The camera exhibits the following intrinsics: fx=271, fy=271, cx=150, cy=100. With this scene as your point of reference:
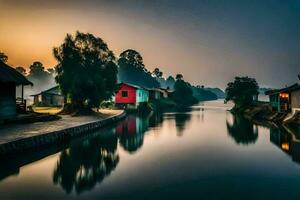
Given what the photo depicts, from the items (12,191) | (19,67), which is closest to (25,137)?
(12,191)

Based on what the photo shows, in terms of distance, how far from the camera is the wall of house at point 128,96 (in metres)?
69.9

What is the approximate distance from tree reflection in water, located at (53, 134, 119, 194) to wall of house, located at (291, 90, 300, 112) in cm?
2885

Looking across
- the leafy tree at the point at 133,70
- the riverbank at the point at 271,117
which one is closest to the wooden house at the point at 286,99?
the riverbank at the point at 271,117

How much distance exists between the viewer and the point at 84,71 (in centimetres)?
4362

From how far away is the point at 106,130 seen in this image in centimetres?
3528

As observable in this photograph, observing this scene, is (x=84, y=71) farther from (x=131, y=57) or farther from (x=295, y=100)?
(x=131, y=57)

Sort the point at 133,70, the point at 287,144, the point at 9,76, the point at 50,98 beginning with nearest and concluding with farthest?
the point at 287,144, the point at 9,76, the point at 50,98, the point at 133,70

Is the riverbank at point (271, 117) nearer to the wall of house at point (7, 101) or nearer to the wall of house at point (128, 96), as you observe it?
the wall of house at point (128, 96)

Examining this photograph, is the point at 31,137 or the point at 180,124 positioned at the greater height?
the point at 31,137

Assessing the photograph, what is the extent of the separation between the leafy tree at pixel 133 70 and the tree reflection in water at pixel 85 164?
390ft

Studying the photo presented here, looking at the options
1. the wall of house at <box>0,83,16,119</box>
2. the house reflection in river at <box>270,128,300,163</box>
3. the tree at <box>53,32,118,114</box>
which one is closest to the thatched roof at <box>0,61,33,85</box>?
the wall of house at <box>0,83,16,119</box>

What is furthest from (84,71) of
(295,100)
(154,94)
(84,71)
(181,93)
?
(181,93)

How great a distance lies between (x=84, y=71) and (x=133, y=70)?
103m

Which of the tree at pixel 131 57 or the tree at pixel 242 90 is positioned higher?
the tree at pixel 131 57
